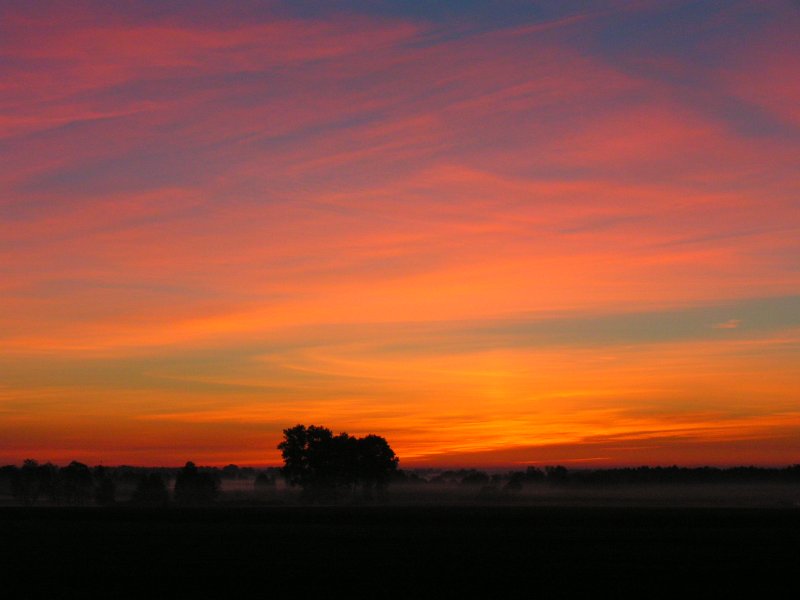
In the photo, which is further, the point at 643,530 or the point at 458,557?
the point at 643,530

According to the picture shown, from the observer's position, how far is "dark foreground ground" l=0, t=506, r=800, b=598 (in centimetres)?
3466

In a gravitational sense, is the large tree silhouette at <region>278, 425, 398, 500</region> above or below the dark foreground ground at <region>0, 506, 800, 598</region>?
above

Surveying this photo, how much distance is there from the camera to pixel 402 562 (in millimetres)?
44875

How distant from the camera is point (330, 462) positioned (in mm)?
188250

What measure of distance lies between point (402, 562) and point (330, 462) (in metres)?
145

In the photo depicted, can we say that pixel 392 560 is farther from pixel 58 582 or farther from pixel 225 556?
pixel 58 582

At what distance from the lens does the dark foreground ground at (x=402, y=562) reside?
34.7 m

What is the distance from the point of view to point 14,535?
68.1m

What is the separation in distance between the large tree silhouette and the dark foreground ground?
116 metres

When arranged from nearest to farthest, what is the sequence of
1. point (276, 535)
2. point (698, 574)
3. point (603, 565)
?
point (698, 574) → point (603, 565) → point (276, 535)

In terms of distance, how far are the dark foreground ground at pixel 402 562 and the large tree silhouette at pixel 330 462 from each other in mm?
115793

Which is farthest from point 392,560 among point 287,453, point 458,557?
point 287,453

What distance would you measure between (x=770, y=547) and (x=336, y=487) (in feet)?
464

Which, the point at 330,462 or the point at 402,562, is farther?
the point at 330,462
